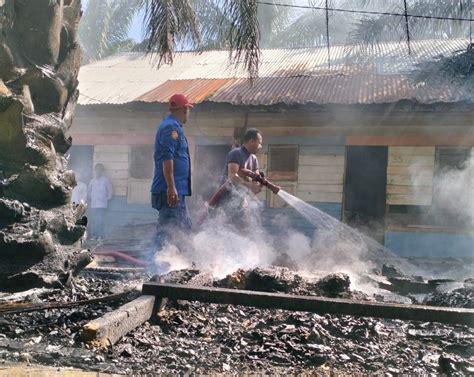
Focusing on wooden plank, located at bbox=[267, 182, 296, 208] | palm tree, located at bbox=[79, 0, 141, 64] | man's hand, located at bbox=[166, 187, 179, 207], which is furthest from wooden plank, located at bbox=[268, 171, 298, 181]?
palm tree, located at bbox=[79, 0, 141, 64]

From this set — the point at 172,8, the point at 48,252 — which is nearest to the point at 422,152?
the point at 172,8

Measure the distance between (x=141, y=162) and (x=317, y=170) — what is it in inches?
169

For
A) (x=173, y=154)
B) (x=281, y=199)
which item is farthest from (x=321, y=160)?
(x=173, y=154)

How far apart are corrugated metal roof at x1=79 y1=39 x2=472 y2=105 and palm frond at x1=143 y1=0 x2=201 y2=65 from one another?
415cm

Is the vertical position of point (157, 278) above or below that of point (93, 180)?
below

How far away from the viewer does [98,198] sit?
36.1 feet

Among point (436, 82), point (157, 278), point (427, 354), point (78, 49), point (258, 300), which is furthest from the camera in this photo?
point (436, 82)

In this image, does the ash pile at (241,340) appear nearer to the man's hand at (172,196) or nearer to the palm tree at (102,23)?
the man's hand at (172,196)

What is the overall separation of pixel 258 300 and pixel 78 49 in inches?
122

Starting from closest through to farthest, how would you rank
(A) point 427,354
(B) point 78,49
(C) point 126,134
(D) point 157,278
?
(A) point 427,354 → (D) point 157,278 → (B) point 78,49 → (C) point 126,134

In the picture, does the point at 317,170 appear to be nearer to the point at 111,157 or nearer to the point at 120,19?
the point at 111,157

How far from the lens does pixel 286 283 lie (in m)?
3.63

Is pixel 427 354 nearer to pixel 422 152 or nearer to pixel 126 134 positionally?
pixel 422 152

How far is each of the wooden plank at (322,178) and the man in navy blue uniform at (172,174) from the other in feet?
17.6
